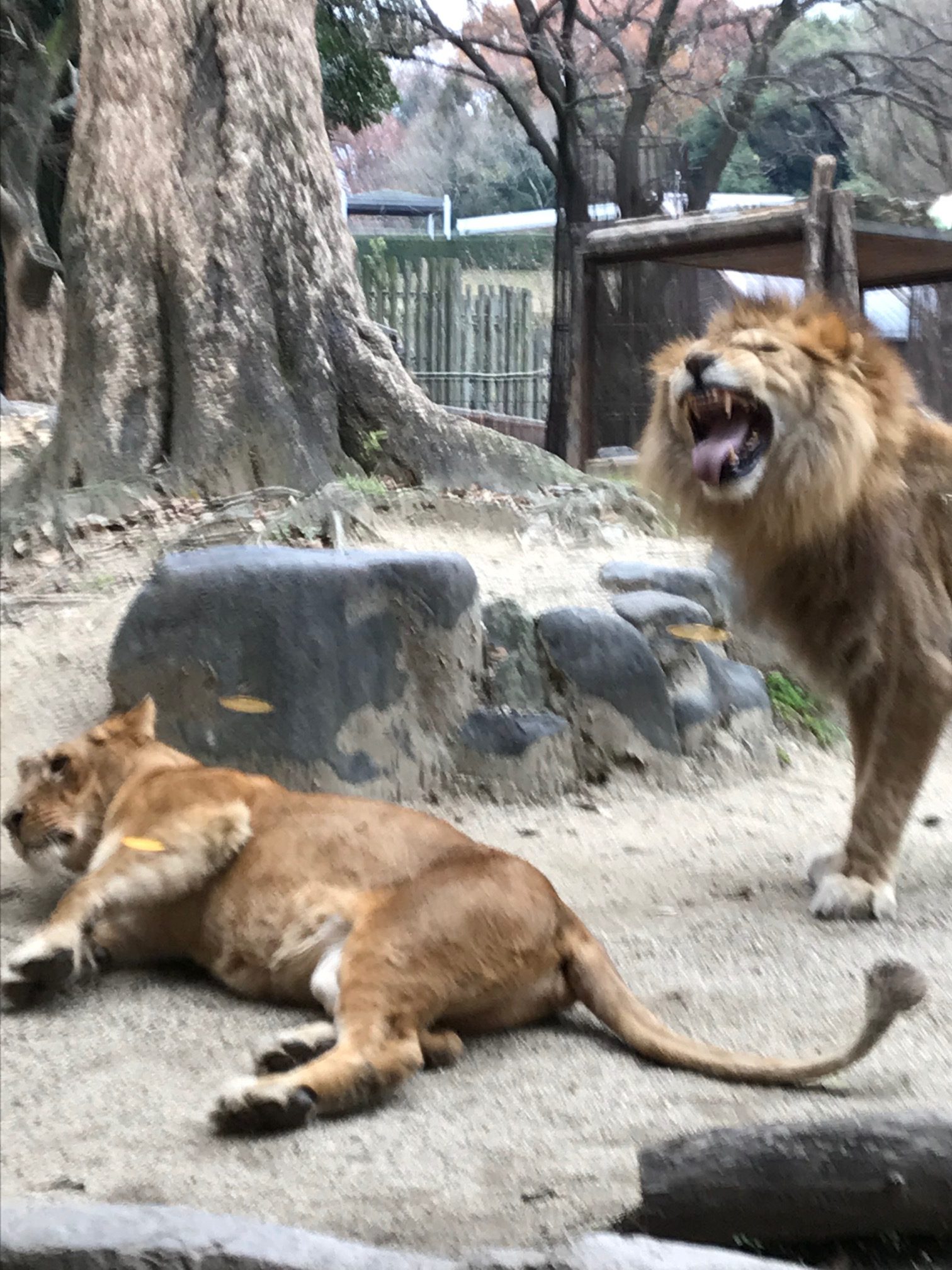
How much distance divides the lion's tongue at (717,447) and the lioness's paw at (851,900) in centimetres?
83


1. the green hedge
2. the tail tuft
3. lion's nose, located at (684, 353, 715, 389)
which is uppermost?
the green hedge

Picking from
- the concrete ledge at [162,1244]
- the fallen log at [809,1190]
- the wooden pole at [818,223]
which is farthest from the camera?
the wooden pole at [818,223]

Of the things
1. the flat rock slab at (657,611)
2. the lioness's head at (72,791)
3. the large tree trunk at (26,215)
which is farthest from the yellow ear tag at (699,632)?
the large tree trunk at (26,215)

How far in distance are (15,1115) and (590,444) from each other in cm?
384

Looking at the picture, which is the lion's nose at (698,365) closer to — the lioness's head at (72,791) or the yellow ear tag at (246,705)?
the yellow ear tag at (246,705)

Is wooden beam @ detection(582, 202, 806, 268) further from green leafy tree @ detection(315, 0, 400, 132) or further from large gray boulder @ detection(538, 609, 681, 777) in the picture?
large gray boulder @ detection(538, 609, 681, 777)

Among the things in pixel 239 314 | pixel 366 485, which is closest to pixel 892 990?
pixel 366 485

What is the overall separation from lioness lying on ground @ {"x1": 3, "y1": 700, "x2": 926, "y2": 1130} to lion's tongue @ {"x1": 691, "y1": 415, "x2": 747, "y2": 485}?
3.11 ft

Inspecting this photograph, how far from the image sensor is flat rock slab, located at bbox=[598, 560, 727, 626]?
3.15 meters

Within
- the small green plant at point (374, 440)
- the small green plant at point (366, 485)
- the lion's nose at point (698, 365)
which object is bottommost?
the small green plant at point (366, 485)

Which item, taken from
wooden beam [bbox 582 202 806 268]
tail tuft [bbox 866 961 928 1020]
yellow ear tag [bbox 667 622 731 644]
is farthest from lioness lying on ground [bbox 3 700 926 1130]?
wooden beam [bbox 582 202 806 268]

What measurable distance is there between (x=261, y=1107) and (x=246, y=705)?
1031mm

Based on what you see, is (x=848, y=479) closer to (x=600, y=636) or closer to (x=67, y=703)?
(x=600, y=636)

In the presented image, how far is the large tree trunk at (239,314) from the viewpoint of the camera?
114 inches
